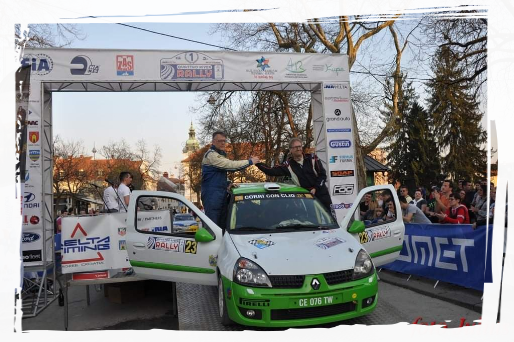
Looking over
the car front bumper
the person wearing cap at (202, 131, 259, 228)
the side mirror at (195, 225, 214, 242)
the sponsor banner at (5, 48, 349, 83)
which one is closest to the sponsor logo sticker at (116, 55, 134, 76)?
the sponsor banner at (5, 48, 349, 83)

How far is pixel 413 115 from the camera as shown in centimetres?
4441

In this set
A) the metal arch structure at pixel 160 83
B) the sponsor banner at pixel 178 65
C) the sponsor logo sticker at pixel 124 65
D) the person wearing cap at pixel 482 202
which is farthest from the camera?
the sponsor logo sticker at pixel 124 65

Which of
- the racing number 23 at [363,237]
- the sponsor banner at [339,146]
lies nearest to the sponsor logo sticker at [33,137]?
the sponsor banner at [339,146]

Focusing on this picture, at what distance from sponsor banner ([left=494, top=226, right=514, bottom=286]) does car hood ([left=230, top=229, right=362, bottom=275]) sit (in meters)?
2.56

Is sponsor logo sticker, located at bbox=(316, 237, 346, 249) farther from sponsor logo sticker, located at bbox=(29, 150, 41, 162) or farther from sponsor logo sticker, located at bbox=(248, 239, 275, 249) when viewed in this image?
sponsor logo sticker, located at bbox=(29, 150, 41, 162)

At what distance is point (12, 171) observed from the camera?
5.50 meters

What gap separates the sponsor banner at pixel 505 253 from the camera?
5.79 metres

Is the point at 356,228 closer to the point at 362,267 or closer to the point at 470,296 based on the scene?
the point at 362,267

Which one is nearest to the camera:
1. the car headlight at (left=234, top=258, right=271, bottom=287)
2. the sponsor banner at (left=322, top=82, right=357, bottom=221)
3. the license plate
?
the license plate

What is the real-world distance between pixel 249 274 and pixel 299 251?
2.07 ft

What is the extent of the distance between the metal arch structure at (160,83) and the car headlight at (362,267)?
6.27m

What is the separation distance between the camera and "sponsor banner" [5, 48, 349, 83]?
974 cm

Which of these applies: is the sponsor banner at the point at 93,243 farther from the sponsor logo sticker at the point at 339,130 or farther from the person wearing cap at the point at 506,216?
the sponsor logo sticker at the point at 339,130

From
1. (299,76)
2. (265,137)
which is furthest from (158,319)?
(265,137)
